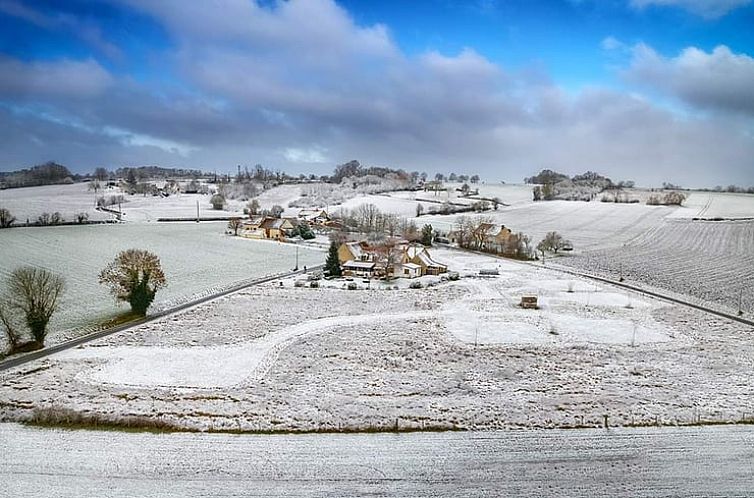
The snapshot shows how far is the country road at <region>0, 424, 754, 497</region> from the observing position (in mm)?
10227

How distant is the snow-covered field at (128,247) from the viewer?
2598 cm

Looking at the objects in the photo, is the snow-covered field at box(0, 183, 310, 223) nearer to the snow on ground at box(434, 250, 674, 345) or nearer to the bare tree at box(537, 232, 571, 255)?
the bare tree at box(537, 232, 571, 255)

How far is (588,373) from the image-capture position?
17.1 m

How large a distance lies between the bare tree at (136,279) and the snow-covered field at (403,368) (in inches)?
64.5

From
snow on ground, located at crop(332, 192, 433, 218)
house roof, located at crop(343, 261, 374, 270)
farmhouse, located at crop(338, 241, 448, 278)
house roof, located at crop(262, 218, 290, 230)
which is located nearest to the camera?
farmhouse, located at crop(338, 241, 448, 278)

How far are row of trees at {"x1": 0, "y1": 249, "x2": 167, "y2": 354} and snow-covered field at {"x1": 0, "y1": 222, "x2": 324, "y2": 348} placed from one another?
1060 millimetres

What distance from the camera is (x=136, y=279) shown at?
23547 mm

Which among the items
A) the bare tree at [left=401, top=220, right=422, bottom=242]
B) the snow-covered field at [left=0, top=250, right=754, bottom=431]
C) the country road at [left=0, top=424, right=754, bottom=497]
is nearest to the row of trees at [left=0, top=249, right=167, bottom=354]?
the snow-covered field at [left=0, top=250, right=754, bottom=431]

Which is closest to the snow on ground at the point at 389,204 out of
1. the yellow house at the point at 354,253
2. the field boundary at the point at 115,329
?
the yellow house at the point at 354,253

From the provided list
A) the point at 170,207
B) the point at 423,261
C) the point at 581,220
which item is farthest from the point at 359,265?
the point at 170,207

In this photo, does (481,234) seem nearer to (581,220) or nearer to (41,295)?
(581,220)

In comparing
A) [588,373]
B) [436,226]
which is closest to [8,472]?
[588,373]

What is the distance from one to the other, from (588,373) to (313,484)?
11.0m

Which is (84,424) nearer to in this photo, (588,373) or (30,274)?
(30,274)
